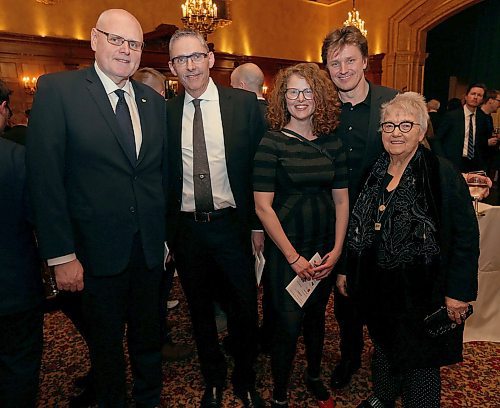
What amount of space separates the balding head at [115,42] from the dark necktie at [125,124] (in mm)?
88

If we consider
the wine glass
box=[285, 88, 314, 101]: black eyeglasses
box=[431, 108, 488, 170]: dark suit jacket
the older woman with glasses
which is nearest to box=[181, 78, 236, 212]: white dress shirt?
box=[285, 88, 314, 101]: black eyeglasses

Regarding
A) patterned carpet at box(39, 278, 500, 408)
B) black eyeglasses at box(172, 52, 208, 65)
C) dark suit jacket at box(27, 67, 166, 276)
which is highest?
black eyeglasses at box(172, 52, 208, 65)

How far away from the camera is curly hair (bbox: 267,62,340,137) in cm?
175

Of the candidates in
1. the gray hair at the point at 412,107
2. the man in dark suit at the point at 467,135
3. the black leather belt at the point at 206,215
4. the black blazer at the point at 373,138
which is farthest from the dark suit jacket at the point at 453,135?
the black leather belt at the point at 206,215

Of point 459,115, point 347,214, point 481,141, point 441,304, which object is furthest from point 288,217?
point 481,141

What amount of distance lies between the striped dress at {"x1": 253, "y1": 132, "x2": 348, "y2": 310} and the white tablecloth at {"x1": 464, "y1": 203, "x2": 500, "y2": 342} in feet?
4.22

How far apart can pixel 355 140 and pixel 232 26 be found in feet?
28.6

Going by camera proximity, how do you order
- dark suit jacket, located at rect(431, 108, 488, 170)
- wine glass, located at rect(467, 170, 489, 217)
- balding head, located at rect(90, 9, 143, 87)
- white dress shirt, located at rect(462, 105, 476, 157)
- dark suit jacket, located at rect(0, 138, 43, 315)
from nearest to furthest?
dark suit jacket, located at rect(0, 138, 43, 315)
balding head, located at rect(90, 9, 143, 87)
wine glass, located at rect(467, 170, 489, 217)
dark suit jacket, located at rect(431, 108, 488, 170)
white dress shirt, located at rect(462, 105, 476, 157)

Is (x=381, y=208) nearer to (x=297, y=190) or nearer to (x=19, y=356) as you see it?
(x=297, y=190)

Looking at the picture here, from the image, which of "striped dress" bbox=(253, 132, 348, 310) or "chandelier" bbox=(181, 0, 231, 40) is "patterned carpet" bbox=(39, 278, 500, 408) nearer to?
"striped dress" bbox=(253, 132, 348, 310)

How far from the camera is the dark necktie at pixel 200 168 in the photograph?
1.85m

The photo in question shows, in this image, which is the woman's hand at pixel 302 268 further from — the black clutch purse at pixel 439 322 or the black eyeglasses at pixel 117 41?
the black eyeglasses at pixel 117 41

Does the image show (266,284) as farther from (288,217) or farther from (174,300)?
(174,300)

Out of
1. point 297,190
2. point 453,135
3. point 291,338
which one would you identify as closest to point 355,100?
point 297,190
